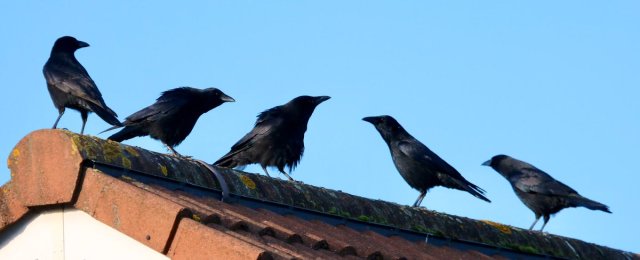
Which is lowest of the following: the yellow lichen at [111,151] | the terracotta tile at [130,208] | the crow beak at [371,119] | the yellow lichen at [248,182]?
the terracotta tile at [130,208]

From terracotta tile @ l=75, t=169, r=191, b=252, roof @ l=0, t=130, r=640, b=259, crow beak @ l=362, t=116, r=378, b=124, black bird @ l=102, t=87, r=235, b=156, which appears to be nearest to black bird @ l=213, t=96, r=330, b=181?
black bird @ l=102, t=87, r=235, b=156

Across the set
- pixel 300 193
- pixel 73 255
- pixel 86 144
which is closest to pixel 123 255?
pixel 73 255

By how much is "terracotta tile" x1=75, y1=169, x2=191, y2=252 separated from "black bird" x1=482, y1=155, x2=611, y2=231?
27.8 ft

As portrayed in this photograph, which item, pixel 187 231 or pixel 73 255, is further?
pixel 73 255

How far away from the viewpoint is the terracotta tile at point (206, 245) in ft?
13.0

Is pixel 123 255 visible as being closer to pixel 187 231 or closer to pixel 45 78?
pixel 187 231

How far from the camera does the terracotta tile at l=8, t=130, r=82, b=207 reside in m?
4.91

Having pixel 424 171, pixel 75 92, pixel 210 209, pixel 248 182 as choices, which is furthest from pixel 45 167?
pixel 424 171

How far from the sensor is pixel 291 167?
11180 mm

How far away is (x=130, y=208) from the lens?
4.56m

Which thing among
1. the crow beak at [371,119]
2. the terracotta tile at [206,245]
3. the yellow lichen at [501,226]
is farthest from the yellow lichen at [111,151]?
the crow beak at [371,119]

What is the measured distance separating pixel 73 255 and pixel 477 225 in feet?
10.7

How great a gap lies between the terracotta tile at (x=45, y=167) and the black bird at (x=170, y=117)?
5542 mm

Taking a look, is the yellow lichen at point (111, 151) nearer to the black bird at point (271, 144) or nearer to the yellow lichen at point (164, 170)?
the yellow lichen at point (164, 170)
